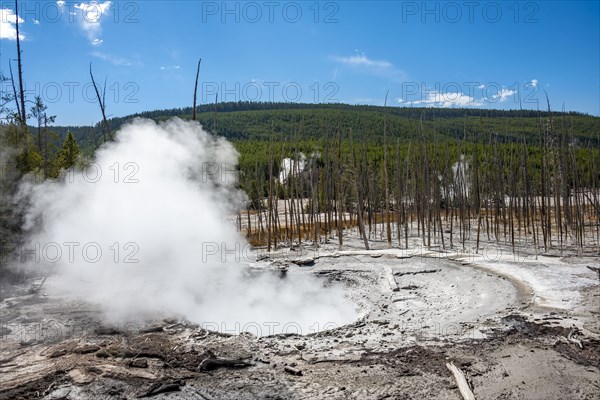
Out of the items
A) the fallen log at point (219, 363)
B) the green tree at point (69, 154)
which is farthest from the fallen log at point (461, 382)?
the green tree at point (69, 154)

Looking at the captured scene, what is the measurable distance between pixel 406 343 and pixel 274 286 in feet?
16.1

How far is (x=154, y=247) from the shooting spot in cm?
1192

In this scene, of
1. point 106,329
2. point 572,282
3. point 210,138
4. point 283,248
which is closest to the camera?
point 106,329

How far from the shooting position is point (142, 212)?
11.8m

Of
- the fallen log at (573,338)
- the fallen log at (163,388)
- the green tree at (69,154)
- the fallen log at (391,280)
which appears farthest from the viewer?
the green tree at (69,154)

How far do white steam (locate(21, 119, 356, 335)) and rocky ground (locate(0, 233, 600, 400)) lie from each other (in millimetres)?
788

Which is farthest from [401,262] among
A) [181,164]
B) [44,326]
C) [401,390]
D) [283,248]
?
[44,326]

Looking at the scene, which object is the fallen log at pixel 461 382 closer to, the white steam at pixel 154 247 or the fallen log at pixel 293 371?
the fallen log at pixel 293 371

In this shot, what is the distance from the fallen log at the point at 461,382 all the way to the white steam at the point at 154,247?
332 cm

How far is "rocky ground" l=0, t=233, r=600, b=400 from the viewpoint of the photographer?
5.76 m

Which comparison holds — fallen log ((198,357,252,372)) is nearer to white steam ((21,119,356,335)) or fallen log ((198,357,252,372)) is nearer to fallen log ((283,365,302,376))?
fallen log ((283,365,302,376))

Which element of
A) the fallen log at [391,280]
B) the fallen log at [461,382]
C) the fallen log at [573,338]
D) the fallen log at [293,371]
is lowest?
the fallen log at [461,382]

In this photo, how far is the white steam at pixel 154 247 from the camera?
962 cm

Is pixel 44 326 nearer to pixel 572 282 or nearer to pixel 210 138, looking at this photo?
pixel 210 138
